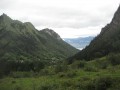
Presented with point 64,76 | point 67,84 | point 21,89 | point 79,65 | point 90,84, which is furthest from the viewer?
point 79,65

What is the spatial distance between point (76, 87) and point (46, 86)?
9837 mm

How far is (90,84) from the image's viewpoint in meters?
58.9

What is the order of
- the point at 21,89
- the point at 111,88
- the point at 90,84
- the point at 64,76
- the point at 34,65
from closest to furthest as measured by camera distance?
the point at 111,88
the point at 90,84
the point at 21,89
the point at 64,76
the point at 34,65

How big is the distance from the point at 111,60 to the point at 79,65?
14361mm

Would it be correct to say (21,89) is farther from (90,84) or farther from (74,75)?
(90,84)

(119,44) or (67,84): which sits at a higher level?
(119,44)

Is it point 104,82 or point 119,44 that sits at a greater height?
point 119,44

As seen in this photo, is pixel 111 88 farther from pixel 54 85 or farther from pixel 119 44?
pixel 119 44

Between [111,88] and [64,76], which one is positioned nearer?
A: [111,88]

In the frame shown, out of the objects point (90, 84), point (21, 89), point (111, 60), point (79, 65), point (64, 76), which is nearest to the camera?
point (90, 84)

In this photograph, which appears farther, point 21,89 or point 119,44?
point 119,44

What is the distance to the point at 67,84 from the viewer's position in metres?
66.9

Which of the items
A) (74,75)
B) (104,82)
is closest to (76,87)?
(104,82)

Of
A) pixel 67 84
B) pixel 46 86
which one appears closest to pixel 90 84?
pixel 67 84
